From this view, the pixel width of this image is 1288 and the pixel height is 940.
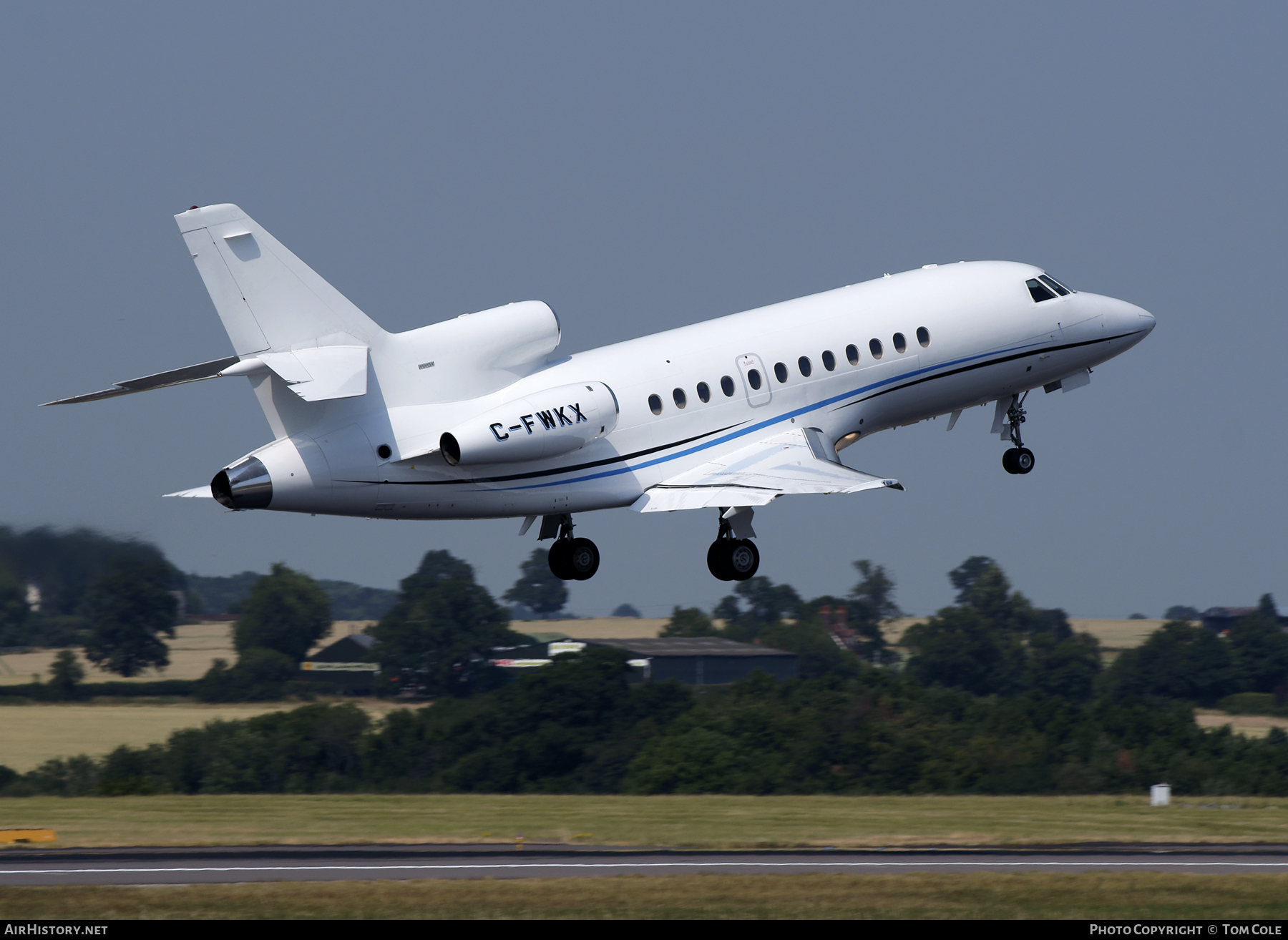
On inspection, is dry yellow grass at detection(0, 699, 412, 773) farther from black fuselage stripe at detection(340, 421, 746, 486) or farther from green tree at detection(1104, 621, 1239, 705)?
black fuselage stripe at detection(340, 421, 746, 486)

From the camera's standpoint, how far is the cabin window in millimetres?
36875

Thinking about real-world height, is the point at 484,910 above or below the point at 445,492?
below

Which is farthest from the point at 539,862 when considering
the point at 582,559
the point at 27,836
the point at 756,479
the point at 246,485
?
the point at 27,836

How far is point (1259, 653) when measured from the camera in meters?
140

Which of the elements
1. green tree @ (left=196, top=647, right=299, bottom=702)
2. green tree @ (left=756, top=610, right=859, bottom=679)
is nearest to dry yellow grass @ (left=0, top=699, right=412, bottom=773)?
green tree @ (left=196, top=647, right=299, bottom=702)

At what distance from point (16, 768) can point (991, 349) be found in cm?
6698

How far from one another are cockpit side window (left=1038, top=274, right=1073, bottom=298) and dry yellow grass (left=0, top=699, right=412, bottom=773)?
220 feet

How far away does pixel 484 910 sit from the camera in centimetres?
2748

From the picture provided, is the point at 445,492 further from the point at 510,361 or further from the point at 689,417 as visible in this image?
the point at 689,417

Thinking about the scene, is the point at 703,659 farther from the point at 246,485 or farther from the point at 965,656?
the point at 246,485

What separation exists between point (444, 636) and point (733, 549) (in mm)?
97910

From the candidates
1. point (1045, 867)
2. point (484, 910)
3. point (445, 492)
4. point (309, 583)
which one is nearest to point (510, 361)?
point (445, 492)

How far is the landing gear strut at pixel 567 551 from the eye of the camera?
106 feet

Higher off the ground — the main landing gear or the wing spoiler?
the wing spoiler
